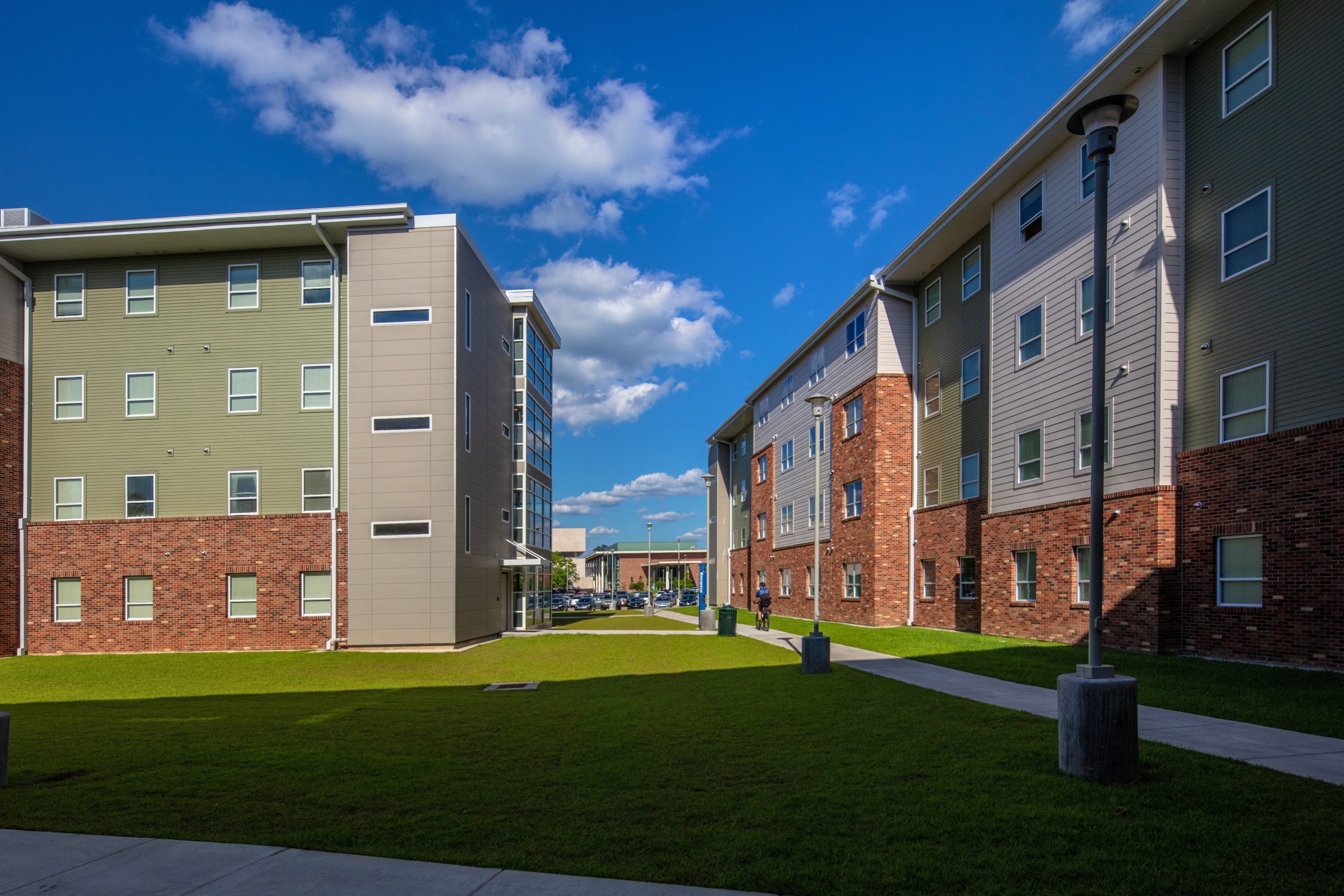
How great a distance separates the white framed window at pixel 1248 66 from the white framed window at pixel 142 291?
29927 mm

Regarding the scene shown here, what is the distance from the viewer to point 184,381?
27781 millimetres

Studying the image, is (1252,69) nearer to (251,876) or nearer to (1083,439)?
(1083,439)

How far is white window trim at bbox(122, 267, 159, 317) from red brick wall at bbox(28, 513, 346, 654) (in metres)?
6.74

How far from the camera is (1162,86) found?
711 inches

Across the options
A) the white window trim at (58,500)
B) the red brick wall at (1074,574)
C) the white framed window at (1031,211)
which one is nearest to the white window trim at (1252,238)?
the red brick wall at (1074,574)

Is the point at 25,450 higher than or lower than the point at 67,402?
lower

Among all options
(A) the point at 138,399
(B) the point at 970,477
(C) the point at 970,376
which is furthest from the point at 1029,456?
(A) the point at 138,399

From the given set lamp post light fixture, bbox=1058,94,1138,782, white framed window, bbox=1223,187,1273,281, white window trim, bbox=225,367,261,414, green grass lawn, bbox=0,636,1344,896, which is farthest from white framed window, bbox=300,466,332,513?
white framed window, bbox=1223,187,1273,281

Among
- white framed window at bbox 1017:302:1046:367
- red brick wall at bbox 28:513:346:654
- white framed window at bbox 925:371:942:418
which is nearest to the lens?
white framed window at bbox 1017:302:1046:367

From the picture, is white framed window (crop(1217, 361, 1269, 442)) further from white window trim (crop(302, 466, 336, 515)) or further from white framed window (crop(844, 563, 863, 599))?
white window trim (crop(302, 466, 336, 515))

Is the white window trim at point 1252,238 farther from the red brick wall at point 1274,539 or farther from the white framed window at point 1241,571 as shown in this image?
the white framed window at point 1241,571

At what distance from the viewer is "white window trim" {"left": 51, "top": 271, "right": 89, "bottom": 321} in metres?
28.4

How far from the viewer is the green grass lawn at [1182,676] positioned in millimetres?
10188

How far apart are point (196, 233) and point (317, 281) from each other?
3.71 metres
